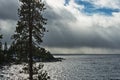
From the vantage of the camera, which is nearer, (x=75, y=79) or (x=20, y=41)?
(x=20, y=41)

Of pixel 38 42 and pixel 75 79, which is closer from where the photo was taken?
pixel 38 42

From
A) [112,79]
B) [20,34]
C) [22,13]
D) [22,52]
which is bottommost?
[112,79]

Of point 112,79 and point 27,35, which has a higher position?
point 27,35

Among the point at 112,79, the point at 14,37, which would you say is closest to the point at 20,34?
the point at 14,37

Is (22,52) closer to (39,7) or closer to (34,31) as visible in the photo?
(34,31)

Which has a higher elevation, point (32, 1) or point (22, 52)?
point (32, 1)

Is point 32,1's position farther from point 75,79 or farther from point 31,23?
point 75,79

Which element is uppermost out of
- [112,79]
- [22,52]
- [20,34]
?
[20,34]

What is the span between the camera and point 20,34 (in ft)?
113

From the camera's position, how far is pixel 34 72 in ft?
113

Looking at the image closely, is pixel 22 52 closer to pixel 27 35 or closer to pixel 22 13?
pixel 27 35

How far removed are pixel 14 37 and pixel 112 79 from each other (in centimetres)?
9834

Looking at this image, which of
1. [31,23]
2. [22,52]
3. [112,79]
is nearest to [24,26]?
[31,23]

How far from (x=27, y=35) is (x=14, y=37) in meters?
1.63
